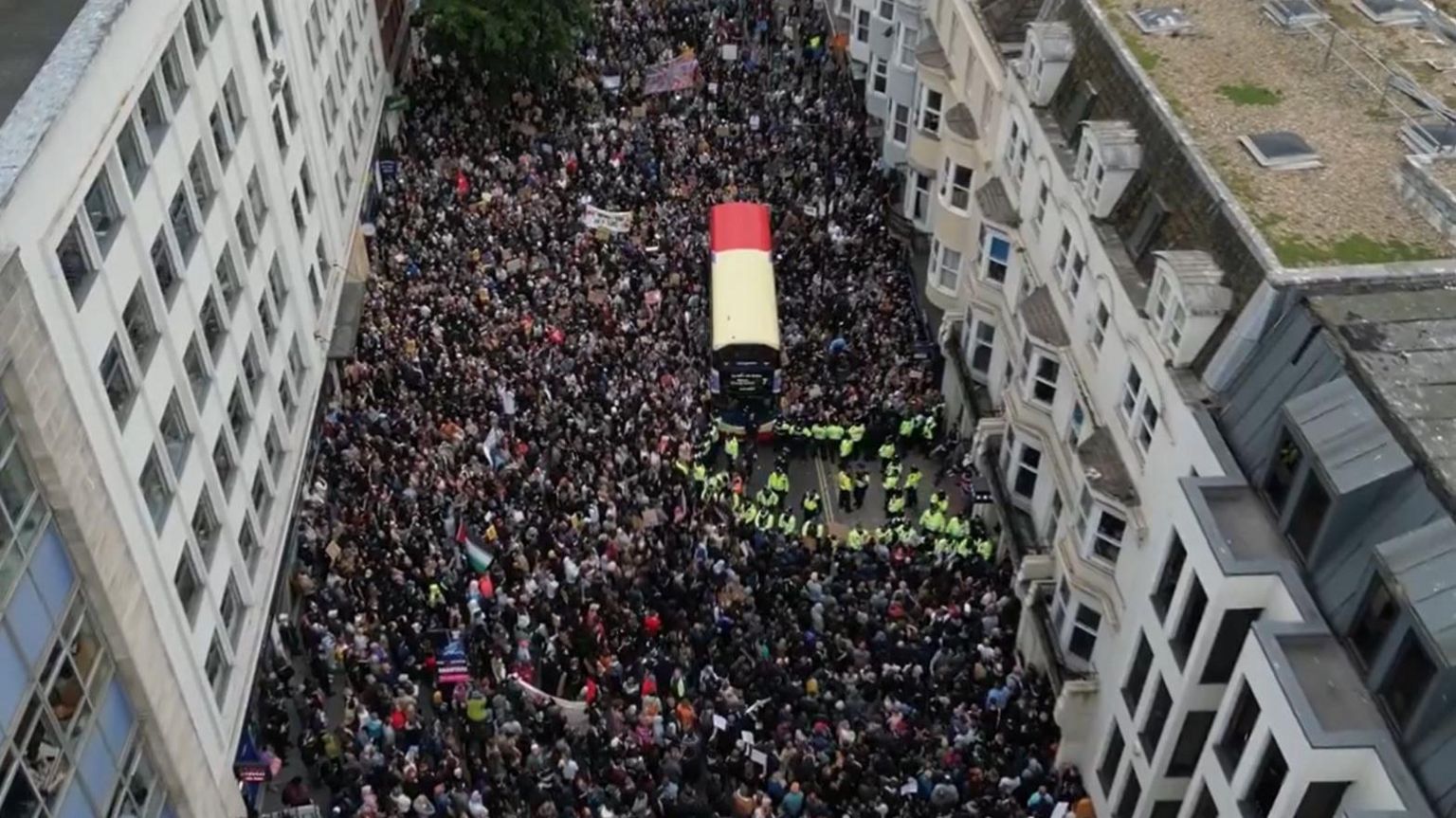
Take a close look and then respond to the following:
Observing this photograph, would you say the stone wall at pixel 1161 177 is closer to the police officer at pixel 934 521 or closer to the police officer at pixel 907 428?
the police officer at pixel 934 521

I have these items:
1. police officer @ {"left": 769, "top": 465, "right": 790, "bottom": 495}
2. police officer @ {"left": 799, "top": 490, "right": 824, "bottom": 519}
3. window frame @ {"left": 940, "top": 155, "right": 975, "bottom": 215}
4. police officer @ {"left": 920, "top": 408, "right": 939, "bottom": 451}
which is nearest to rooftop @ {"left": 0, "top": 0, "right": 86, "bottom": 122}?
police officer @ {"left": 769, "top": 465, "right": 790, "bottom": 495}

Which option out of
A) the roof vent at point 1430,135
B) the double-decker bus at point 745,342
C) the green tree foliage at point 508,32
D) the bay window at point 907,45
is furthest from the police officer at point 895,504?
the green tree foliage at point 508,32

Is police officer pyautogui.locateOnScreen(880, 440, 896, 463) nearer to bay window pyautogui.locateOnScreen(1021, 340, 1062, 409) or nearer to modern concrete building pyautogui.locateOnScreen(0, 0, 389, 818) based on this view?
bay window pyautogui.locateOnScreen(1021, 340, 1062, 409)

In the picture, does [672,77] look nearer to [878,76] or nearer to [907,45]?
[878,76]

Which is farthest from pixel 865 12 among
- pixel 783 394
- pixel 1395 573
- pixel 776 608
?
pixel 1395 573

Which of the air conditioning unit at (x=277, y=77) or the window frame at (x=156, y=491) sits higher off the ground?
the air conditioning unit at (x=277, y=77)

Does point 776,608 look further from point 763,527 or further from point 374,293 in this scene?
point 374,293
